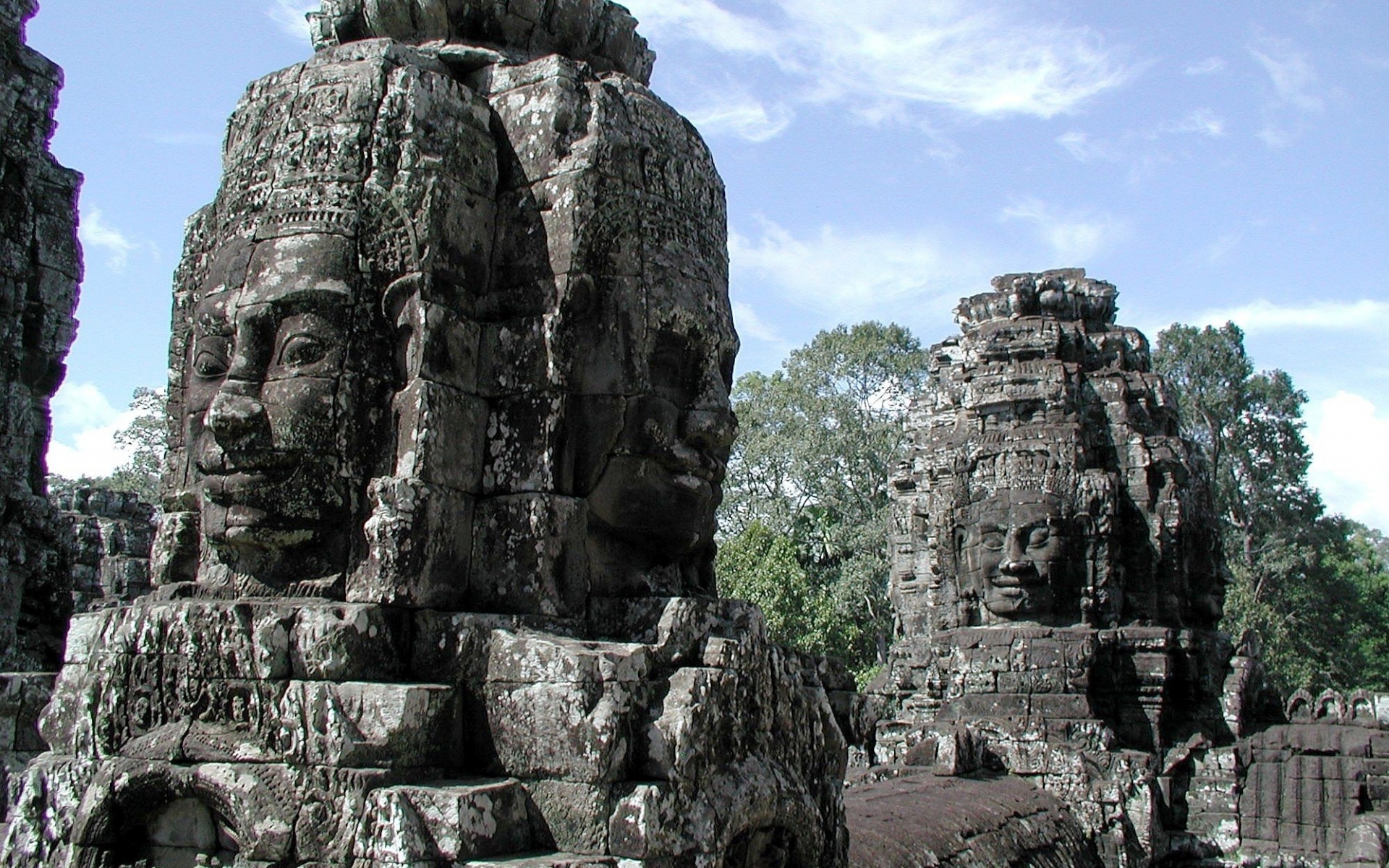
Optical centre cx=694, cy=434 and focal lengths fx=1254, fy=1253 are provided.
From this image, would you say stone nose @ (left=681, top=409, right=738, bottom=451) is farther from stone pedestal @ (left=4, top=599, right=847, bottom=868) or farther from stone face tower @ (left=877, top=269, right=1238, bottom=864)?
stone face tower @ (left=877, top=269, right=1238, bottom=864)

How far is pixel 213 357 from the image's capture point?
4488 millimetres

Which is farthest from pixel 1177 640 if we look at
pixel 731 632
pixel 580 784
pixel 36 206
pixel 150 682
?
pixel 36 206

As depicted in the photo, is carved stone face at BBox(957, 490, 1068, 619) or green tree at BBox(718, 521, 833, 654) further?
green tree at BBox(718, 521, 833, 654)

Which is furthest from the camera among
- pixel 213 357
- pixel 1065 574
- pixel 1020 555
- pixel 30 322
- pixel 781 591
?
pixel 781 591

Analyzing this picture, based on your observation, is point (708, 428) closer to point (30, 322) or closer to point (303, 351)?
point (303, 351)

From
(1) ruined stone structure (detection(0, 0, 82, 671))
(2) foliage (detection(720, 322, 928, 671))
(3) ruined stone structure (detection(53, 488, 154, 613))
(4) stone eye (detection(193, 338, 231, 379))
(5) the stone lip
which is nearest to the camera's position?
(4) stone eye (detection(193, 338, 231, 379))

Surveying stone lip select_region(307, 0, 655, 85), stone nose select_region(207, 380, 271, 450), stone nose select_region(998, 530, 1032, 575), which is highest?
stone lip select_region(307, 0, 655, 85)

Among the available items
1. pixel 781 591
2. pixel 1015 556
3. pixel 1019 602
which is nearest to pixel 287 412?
pixel 1015 556

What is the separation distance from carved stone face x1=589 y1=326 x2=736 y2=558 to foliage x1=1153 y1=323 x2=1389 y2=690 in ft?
92.4

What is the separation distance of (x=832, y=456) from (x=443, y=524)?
27.3 m

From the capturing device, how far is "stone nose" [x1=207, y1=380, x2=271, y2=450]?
4.15m

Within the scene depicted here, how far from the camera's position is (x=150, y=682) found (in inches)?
158

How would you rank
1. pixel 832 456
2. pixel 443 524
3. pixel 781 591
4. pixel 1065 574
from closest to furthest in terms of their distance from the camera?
pixel 443 524
pixel 1065 574
pixel 781 591
pixel 832 456

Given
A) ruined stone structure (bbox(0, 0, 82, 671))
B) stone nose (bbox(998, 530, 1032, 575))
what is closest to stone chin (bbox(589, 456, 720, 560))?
ruined stone structure (bbox(0, 0, 82, 671))
